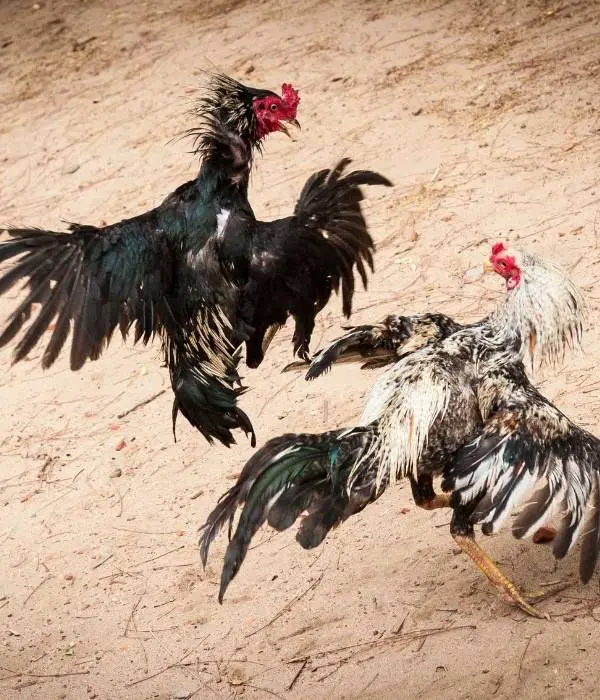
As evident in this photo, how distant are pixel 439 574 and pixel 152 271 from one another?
200cm

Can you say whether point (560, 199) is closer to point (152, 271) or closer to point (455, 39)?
point (455, 39)

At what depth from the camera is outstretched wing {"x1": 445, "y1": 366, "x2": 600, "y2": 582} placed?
4.19 m

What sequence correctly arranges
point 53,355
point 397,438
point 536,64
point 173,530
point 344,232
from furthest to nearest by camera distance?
point 536,64 < point 173,530 < point 344,232 < point 53,355 < point 397,438

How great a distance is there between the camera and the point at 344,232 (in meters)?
5.43

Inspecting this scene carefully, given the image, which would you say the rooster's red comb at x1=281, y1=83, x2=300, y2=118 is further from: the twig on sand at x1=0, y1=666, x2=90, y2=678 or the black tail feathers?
the twig on sand at x1=0, y1=666, x2=90, y2=678

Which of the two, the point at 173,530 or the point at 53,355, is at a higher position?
the point at 53,355

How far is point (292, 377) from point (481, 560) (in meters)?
2.39

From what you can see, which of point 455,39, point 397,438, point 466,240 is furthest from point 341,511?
point 455,39

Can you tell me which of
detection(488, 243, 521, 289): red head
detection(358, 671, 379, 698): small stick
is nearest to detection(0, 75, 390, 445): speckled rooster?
detection(488, 243, 521, 289): red head

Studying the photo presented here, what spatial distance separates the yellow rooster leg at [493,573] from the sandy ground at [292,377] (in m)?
0.06

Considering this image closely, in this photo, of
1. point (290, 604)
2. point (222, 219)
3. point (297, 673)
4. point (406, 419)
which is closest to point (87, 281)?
point (222, 219)

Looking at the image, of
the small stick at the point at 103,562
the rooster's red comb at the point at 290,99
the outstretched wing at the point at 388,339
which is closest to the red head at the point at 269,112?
the rooster's red comb at the point at 290,99

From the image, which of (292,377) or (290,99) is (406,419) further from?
(292,377)

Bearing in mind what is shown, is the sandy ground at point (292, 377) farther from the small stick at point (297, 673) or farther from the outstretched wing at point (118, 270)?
the outstretched wing at point (118, 270)
